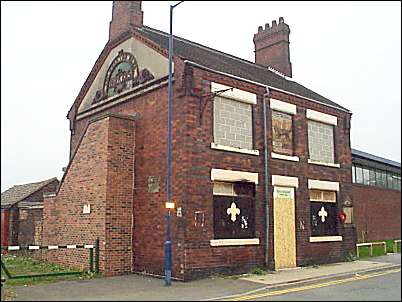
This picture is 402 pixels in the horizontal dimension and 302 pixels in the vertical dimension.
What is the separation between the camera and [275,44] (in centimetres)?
2681

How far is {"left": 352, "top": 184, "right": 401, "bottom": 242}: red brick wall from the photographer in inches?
1271

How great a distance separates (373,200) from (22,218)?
22752mm

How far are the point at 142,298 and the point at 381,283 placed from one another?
719 cm

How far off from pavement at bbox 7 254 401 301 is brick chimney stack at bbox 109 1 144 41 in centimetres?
1001

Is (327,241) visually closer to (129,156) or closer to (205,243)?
(205,243)

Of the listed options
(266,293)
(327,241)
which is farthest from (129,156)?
(327,241)

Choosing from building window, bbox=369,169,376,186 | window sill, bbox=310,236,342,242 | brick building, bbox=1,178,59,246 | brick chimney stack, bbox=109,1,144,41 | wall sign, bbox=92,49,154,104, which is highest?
brick chimney stack, bbox=109,1,144,41

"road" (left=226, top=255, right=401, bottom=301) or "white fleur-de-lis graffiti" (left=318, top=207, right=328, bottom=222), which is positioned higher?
"white fleur-de-lis graffiti" (left=318, top=207, right=328, bottom=222)

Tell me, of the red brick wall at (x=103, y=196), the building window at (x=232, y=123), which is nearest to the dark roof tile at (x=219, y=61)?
the building window at (x=232, y=123)

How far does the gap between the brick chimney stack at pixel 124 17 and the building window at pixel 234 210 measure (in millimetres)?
7750

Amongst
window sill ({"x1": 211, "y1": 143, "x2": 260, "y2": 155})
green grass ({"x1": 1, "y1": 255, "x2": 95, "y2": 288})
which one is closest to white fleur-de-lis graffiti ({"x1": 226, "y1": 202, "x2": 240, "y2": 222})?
window sill ({"x1": 211, "y1": 143, "x2": 260, "y2": 155})

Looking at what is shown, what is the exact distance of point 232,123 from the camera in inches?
687

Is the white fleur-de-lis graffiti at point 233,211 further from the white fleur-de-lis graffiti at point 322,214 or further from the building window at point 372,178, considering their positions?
the building window at point 372,178

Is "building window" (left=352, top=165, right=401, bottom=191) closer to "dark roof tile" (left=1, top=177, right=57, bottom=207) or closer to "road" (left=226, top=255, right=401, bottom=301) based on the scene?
"road" (left=226, top=255, right=401, bottom=301)
